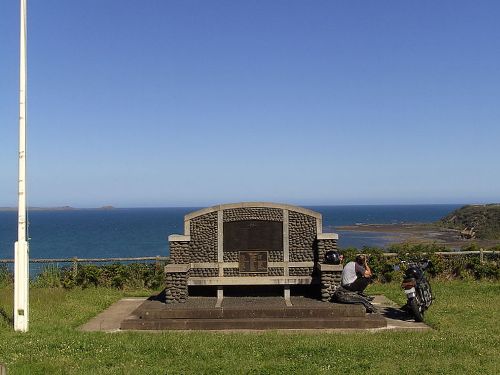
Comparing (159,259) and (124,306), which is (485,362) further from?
(159,259)

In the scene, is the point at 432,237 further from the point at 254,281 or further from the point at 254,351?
the point at 254,351

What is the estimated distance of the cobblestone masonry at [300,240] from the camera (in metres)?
15.0

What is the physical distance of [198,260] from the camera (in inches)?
588

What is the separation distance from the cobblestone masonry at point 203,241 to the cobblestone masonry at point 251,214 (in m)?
0.40

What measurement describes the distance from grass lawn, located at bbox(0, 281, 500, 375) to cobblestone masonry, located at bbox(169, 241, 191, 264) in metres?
2.82

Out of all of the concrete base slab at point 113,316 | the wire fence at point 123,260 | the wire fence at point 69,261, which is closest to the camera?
the concrete base slab at point 113,316

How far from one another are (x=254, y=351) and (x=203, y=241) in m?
5.80

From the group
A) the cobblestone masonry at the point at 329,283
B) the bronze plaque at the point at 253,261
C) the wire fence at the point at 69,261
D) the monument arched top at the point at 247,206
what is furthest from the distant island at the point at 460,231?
the bronze plaque at the point at 253,261

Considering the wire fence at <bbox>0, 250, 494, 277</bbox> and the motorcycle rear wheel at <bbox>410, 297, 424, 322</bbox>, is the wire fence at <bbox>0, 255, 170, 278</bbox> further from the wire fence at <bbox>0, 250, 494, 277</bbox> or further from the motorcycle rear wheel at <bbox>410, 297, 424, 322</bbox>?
the motorcycle rear wheel at <bbox>410, 297, 424, 322</bbox>

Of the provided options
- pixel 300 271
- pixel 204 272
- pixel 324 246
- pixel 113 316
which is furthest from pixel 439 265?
pixel 113 316

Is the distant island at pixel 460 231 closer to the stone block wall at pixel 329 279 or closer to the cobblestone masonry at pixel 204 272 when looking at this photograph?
the stone block wall at pixel 329 279

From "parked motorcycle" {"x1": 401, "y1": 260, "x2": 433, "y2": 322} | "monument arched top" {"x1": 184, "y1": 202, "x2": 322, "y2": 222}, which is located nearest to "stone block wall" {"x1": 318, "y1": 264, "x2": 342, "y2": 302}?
"monument arched top" {"x1": 184, "y1": 202, "x2": 322, "y2": 222}

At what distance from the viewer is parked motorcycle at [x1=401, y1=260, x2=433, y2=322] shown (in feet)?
41.9

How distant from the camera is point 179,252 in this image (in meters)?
14.7
